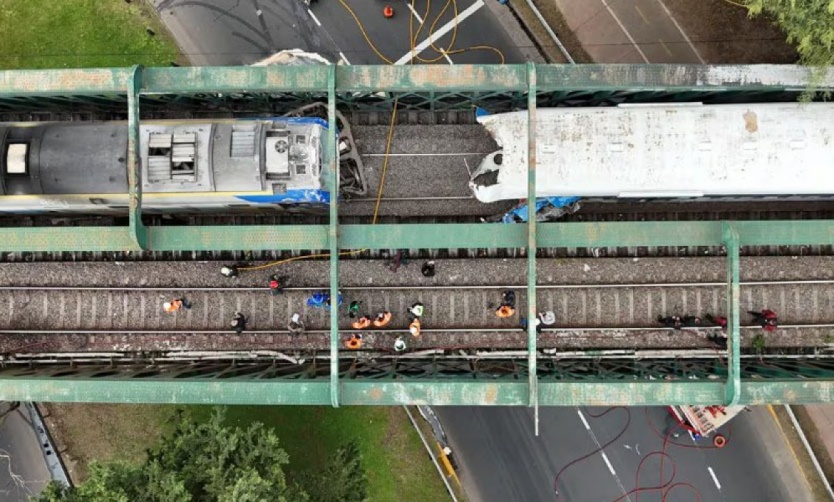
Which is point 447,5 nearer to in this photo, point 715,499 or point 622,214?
point 622,214

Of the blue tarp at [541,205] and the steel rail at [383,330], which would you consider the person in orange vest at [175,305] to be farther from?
the blue tarp at [541,205]

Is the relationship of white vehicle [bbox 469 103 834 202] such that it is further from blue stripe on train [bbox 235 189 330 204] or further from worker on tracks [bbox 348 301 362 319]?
worker on tracks [bbox 348 301 362 319]

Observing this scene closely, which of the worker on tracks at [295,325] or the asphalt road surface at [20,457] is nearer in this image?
the worker on tracks at [295,325]

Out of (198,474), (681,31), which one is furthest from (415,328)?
(681,31)

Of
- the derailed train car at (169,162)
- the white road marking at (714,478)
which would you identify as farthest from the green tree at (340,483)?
the white road marking at (714,478)

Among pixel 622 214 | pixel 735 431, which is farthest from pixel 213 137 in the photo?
pixel 735 431

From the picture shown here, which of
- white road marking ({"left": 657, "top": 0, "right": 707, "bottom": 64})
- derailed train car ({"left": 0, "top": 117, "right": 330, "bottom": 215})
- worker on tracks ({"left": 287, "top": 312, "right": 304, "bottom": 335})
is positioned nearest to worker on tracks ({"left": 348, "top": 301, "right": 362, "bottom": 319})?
worker on tracks ({"left": 287, "top": 312, "right": 304, "bottom": 335})

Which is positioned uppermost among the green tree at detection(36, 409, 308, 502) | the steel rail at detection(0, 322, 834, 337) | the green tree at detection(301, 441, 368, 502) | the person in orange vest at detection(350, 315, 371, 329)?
the person in orange vest at detection(350, 315, 371, 329)
